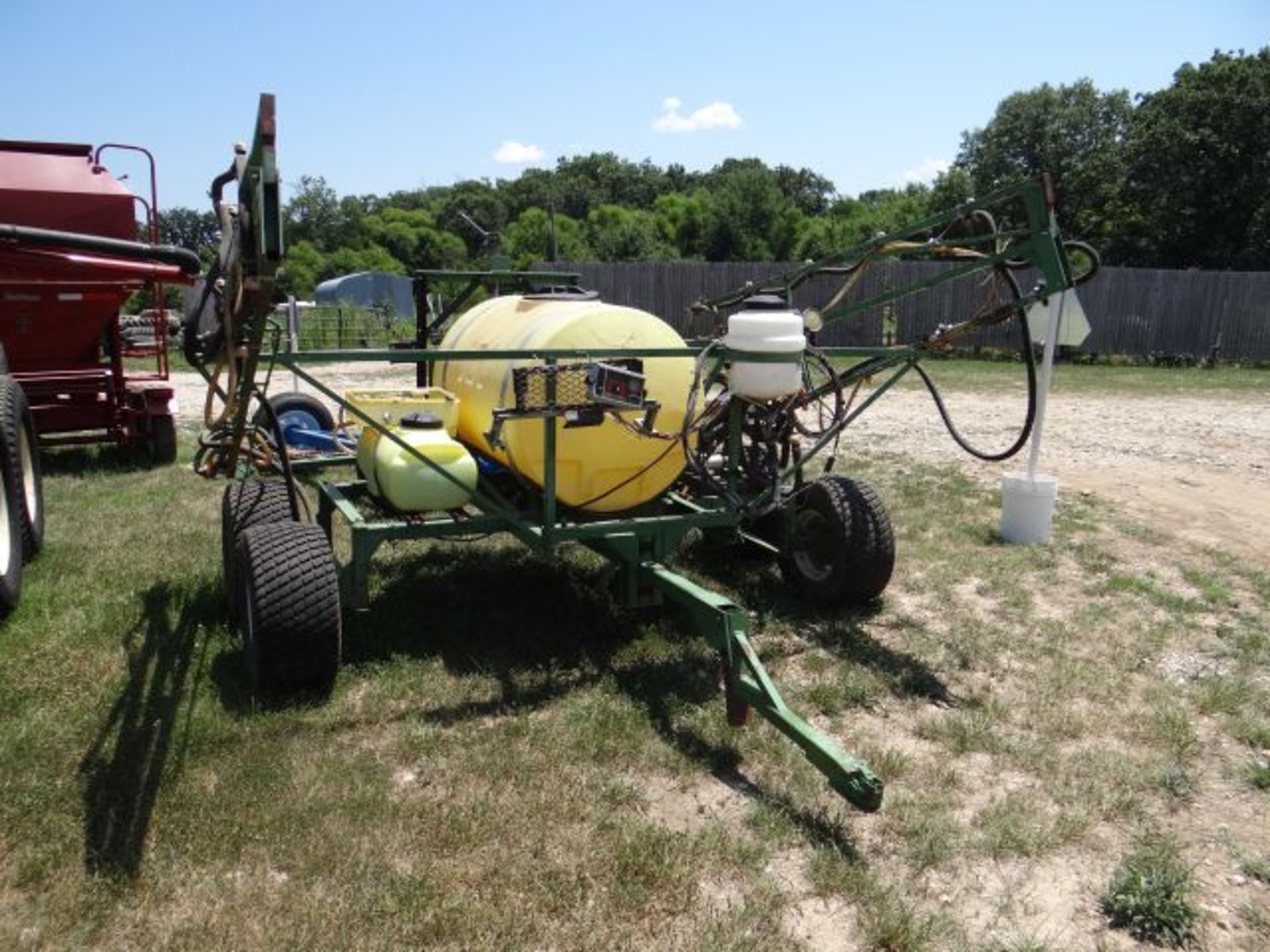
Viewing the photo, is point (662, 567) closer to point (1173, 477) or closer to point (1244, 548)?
point (1244, 548)

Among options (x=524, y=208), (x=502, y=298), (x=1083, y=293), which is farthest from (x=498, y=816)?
(x=524, y=208)

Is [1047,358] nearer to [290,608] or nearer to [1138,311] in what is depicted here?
[290,608]

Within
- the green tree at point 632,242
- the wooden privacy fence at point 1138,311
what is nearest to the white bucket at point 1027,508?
the wooden privacy fence at point 1138,311

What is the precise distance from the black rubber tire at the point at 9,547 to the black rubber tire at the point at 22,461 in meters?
0.02

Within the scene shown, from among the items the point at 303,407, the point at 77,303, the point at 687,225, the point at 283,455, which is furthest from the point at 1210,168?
the point at 283,455

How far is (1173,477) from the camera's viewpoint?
8.50 m

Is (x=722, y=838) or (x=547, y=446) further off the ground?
(x=547, y=446)

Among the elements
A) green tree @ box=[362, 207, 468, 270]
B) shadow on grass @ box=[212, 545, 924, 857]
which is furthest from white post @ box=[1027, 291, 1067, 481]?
green tree @ box=[362, 207, 468, 270]

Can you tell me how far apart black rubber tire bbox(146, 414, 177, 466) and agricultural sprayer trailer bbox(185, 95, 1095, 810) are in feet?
11.8

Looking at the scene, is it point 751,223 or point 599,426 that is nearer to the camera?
point 599,426

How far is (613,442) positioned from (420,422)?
0.91 meters

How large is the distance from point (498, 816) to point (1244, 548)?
547 centimetres

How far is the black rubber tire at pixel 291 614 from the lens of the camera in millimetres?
3668

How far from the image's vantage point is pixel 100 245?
434cm
